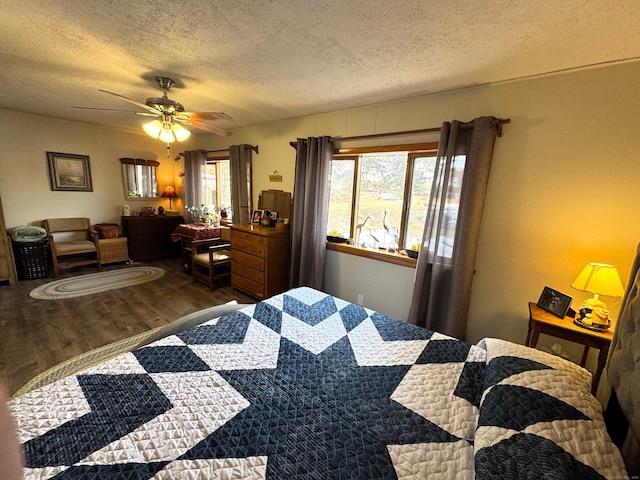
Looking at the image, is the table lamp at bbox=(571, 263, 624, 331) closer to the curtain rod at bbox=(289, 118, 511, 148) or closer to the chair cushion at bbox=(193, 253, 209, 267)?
the curtain rod at bbox=(289, 118, 511, 148)

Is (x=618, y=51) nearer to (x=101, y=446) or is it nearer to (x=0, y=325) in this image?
(x=101, y=446)

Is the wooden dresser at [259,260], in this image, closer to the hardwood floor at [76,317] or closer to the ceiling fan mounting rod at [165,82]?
the hardwood floor at [76,317]

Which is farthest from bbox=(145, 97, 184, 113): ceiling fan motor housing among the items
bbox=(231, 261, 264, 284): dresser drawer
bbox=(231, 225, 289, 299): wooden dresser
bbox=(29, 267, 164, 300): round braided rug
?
bbox=(29, 267, 164, 300): round braided rug

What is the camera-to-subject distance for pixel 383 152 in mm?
2654

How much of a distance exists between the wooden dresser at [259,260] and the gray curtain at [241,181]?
617mm

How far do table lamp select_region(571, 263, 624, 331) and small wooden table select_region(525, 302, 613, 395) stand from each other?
55 millimetres

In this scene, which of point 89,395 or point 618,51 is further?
point 618,51

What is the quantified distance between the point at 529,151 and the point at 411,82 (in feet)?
3.41

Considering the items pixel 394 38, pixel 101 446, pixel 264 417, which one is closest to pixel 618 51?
pixel 394 38

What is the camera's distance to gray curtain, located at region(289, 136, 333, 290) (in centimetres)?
296

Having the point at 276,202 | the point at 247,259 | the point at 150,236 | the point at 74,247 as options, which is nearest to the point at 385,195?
the point at 276,202

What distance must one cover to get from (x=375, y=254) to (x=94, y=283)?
12.4 ft

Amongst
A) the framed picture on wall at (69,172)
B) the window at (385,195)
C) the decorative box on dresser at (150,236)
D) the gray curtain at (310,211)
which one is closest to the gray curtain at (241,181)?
the gray curtain at (310,211)

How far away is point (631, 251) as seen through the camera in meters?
1.70
